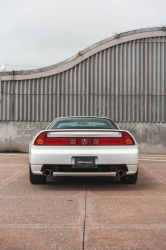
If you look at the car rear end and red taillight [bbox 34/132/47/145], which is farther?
red taillight [bbox 34/132/47/145]

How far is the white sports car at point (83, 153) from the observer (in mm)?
4730

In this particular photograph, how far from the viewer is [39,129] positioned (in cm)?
1338

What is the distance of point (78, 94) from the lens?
13.5 metres

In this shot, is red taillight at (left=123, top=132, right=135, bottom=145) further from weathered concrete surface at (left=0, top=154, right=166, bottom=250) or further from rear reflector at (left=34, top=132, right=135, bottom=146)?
weathered concrete surface at (left=0, top=154, right=166, bottom=250)

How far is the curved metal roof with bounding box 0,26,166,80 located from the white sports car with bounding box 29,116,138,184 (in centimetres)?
901

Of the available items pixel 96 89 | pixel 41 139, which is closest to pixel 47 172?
pixel 41 139

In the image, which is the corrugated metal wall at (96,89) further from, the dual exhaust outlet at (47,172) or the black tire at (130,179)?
the dual exhaust outlet at (47,172)

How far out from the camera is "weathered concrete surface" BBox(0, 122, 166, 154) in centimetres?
1324

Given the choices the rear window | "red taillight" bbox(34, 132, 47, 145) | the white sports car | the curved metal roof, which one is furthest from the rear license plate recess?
the curved metal roof

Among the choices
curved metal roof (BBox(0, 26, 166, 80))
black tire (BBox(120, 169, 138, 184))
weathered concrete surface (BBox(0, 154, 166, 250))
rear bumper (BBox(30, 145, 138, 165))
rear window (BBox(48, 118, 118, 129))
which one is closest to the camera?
weathered concrete surface (BBox(0, 154, 166, 250))

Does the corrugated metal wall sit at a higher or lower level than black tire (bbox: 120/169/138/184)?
higher

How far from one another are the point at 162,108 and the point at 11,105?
22.6 feet

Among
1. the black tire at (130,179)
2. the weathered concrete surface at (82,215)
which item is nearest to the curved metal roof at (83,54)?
the weathered concrete surface at (82,215)

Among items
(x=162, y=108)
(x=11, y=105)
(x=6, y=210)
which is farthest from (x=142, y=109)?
(x=6, y=210)
